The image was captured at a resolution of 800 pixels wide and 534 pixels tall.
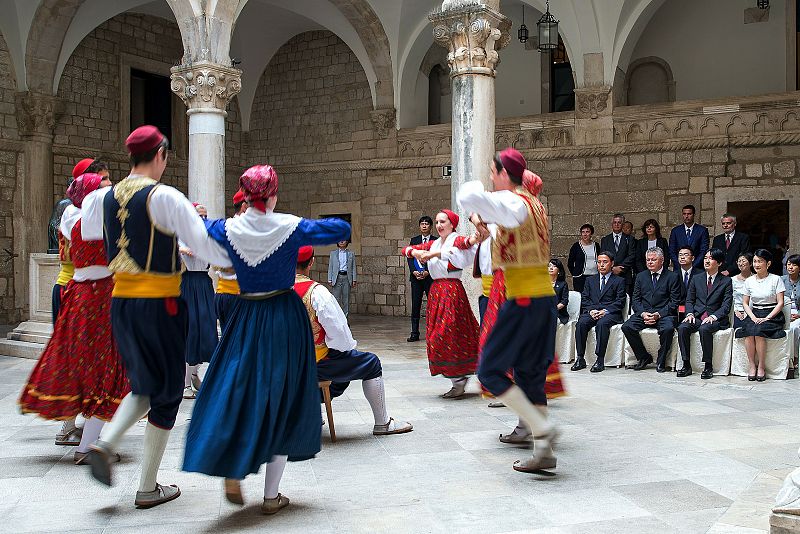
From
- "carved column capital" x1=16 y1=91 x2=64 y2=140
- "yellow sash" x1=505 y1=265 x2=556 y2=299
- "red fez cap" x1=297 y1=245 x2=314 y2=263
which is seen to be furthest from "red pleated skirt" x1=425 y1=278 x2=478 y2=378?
"carved column capital" x1=16 y1=91 x2=64 y2=140

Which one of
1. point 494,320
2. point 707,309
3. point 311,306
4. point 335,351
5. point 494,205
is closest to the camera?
point 494,205

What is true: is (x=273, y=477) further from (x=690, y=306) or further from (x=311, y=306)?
(x=690, y=306)

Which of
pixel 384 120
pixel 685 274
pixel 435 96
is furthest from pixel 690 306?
pixel 435 96

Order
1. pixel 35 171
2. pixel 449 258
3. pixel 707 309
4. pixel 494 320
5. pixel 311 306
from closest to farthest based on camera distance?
pixel 311 306
pixel 494 320
pixel 449 258
pixel 707 309
pixel 35 171

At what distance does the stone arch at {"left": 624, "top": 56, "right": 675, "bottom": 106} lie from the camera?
13.0m

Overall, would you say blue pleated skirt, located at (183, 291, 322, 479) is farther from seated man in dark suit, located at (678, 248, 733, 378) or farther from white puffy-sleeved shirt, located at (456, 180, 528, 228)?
seated man in dark suit, located at (678, 248, 733, 378)

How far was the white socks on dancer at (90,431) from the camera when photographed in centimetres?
420

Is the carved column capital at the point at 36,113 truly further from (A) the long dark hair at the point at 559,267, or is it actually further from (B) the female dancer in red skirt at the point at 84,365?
(B) the female dancer in red skirt at the point at 84,365

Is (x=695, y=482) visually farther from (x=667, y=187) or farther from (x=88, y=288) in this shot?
(x=667, y=187)

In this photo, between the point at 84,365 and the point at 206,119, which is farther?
the point at 206,119

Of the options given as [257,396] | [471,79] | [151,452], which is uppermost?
[471,79]

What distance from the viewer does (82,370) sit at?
4199 millimetres

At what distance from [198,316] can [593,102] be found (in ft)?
28.6

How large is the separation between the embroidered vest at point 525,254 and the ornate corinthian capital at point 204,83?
246 inches
